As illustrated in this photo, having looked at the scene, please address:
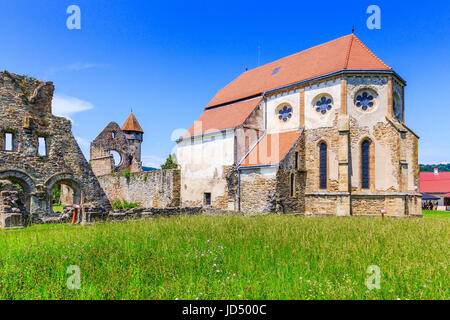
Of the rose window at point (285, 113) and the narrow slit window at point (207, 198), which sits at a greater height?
the rose window at point (285, 113)

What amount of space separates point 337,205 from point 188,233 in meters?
12.1

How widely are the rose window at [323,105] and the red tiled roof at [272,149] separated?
1944 mm

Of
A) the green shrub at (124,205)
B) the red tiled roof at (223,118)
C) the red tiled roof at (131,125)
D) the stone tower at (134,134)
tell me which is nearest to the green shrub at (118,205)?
the green shrub at (124,205)

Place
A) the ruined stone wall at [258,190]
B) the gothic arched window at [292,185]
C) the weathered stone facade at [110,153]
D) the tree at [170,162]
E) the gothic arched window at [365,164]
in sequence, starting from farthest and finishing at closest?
the tree at [170,162] < the weathered stone facade at [110,153] < the gothic arched window at [292,185] < the ruined stone wall at [258,190] < the gothic arched window at [365,164]

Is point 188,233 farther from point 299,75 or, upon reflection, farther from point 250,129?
point 299,75

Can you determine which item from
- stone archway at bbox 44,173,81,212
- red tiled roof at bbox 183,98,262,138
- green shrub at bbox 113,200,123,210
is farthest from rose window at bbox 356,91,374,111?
green shrub at bbox 113,200,123,210

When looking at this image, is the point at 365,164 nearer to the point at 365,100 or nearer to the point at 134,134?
the point at 365,100

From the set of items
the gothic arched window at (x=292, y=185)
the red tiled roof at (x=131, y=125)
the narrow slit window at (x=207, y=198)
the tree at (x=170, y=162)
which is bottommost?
the narrow slit window at (x=207, y=198)

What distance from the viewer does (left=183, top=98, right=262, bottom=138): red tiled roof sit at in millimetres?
21516

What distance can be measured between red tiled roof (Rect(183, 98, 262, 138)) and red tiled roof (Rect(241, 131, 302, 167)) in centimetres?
229

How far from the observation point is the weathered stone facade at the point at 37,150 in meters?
15.5

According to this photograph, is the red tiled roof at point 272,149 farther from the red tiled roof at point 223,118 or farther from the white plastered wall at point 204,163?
the red tiled roof at point 223,118

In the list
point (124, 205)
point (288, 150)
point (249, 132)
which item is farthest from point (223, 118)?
point (124, 205)

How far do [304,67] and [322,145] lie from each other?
6227 millimetres
